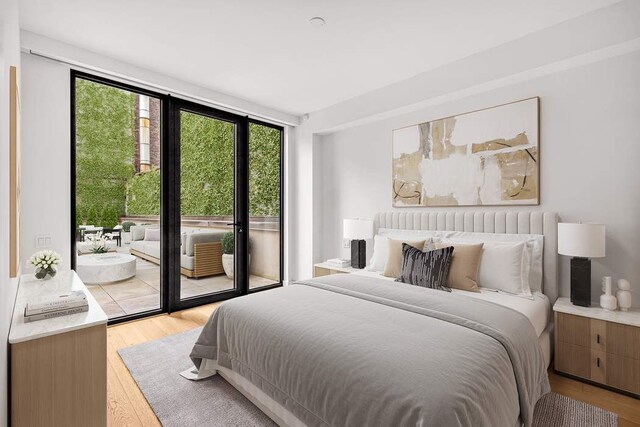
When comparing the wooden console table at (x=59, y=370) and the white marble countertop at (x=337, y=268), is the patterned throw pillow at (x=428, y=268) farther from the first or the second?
the wooden console table at (x=59, y=370)

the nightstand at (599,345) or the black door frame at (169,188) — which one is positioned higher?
the black door frame at (169,188)

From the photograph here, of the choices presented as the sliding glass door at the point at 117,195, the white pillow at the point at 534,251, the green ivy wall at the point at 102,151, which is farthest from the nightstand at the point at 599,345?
the green ivy wall at the point at 102,151

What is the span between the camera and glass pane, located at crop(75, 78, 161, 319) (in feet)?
10.3

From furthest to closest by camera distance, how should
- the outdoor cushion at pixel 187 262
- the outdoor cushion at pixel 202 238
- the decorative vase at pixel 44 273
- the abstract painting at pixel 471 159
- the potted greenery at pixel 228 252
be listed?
the potted greenery at pixel 228 252
the outdoor cushion at pixel 202 238
the outdoor cushion at pixel 187 262
the abstract painting at pixel 471 159
the decorative vase at pixel 44 273

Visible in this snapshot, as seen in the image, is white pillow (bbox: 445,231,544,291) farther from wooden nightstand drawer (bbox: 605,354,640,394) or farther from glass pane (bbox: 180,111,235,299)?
glass pane (bbox: 180,111,235,299)

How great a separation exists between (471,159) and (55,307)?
11.2 ft

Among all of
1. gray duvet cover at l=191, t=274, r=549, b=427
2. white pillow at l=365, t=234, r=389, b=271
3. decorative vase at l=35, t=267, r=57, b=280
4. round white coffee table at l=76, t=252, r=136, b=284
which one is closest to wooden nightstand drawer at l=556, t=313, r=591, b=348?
gray duvet cover at l=191, t=274, r=549, b=427

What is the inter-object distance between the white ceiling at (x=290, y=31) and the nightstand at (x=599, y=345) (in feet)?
7.21

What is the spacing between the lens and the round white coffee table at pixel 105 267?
3.15 meters

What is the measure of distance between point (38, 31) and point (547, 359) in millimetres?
4785

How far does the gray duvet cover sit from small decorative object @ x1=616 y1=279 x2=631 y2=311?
929mm

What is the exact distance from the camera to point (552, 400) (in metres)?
2.06

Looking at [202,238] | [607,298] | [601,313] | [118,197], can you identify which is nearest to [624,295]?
[607,298]

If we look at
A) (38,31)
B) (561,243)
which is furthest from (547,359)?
(38,31)
